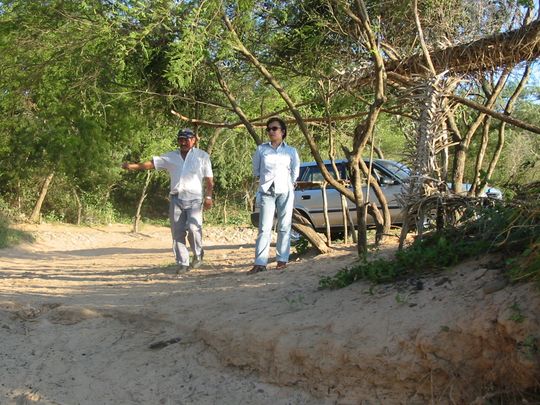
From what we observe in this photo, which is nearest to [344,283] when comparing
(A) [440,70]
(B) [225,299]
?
(B) [225,299]

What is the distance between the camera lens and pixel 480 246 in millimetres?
4512

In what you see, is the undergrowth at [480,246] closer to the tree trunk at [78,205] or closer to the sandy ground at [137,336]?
the sandy ground at [137,336]

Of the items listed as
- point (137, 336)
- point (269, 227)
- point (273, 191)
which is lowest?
point (137, 336)

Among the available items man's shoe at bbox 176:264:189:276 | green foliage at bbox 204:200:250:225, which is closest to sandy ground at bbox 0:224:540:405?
man's shoe at bbox 176:264:189:276

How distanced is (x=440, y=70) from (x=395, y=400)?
4.14 metres

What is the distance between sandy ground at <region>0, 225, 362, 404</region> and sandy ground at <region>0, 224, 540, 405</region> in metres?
0.01

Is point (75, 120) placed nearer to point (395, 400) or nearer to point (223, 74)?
point (223, 74)

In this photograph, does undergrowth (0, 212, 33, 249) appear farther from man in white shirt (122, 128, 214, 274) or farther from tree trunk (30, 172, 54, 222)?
man in white shirt (122, 128, 214, 274)

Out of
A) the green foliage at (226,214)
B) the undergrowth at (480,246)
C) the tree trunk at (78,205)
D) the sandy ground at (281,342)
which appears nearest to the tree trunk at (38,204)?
the tree trunk at (78,205)

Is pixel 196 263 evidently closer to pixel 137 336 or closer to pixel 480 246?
pixel 137 336

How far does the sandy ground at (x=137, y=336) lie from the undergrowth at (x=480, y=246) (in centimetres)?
69

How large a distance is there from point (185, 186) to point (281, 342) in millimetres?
3995

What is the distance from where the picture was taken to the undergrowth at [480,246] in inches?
155

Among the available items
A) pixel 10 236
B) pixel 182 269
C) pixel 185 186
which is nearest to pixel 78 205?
pixel 10 236
